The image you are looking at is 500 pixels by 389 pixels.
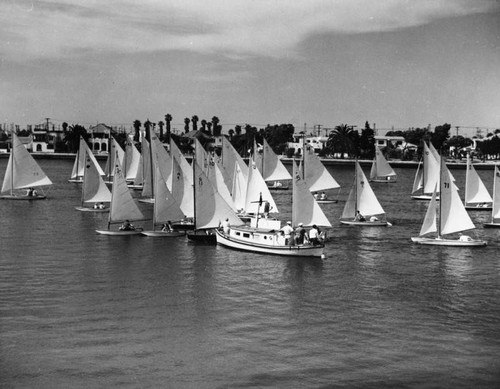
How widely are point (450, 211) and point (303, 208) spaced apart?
12.3 meters

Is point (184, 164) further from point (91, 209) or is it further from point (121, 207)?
point (121, 207)

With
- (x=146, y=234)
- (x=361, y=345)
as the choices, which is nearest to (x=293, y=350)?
(x=361, y=345)

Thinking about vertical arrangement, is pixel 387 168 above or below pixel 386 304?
above

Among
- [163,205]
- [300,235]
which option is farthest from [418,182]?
[300,235]

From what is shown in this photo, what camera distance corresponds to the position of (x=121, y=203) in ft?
207

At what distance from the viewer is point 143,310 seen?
36938mm

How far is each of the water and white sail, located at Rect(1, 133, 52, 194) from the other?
110 ft

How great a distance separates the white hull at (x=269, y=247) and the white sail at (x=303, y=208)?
485cm

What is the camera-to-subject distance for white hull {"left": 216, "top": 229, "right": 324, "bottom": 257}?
51250 millimetres

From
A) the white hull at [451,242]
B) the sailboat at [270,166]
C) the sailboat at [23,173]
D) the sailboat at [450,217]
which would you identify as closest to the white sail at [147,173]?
the sailboat at [23,173]

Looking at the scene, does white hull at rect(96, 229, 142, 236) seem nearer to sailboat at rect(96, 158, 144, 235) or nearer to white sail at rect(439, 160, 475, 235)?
sailboat at rect(96, 158, 144, 235)

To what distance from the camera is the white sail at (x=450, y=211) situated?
5894cm

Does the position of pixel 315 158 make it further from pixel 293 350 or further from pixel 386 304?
pixel 293 350

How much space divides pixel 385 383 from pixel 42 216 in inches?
2264
